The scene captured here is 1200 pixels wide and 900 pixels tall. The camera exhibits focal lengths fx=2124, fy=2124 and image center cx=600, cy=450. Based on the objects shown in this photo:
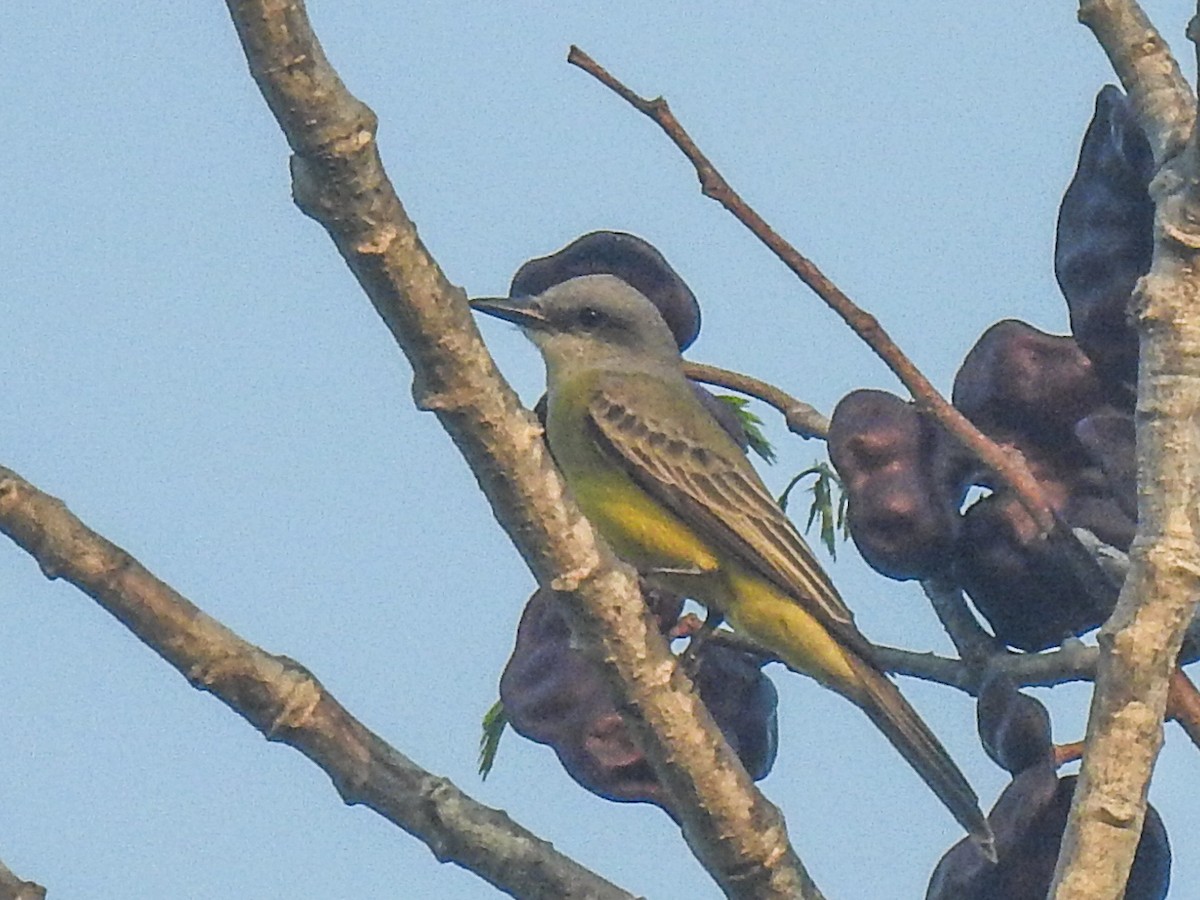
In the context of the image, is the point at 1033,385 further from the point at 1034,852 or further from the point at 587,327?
the point at 587,327

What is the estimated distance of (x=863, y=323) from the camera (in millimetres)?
3105

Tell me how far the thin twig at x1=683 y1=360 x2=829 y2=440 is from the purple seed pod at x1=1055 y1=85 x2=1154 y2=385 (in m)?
0.52

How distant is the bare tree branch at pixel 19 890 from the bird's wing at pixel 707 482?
9.03 ft

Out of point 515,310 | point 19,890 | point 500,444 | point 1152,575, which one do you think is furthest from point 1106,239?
point 515,310

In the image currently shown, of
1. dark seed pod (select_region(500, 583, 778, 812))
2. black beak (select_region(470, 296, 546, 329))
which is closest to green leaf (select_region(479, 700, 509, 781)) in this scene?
dark seed pod (select_region(500, 583, 778, 812))

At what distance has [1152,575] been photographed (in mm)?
2834

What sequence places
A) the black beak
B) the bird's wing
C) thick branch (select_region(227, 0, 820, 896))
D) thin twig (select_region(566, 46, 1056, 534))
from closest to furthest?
thick branch (select_region(227, 0, 820, 896)) < thin twig (select_region(566, 46, 1056, 534)) < the bird's wing < the black beak

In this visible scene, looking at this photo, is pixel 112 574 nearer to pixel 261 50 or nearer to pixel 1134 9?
pixel 261 50

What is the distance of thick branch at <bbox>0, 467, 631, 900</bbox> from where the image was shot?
277 centimetres

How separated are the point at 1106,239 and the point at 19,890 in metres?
2.14

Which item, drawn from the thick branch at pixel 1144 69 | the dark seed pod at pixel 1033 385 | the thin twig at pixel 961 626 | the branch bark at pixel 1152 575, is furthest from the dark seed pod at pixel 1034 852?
the thick branch at pixel 1144 69

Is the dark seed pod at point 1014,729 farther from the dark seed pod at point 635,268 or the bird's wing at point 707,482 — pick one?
the bird's wing at point 707,482

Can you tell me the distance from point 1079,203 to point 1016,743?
3.27ft

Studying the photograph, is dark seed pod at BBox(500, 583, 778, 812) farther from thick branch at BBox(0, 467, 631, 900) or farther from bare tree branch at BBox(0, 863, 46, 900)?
bare tree branch at BBox(0, 863, 46, 900)
